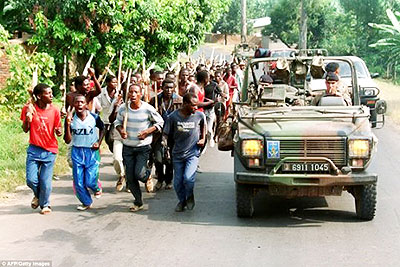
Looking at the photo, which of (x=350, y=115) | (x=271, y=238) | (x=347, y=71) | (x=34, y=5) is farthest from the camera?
(x=347, y=71)

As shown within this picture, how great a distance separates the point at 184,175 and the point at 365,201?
2079 millimetres

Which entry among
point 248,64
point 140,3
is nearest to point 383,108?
point 248,64

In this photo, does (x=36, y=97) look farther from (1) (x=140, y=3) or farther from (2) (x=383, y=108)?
(1) (x=140, y=3)

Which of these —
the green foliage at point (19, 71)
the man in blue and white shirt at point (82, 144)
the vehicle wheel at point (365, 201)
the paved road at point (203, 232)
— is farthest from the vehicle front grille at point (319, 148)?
the green foliage at point (19, 71)

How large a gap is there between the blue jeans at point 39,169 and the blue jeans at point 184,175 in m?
1.48

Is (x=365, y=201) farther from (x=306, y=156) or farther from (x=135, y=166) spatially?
(x=135, y=166)

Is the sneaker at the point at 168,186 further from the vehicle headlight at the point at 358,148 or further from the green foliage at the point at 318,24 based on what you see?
the green foliage at the point at 318,24

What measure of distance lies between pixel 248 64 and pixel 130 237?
337 centimetres

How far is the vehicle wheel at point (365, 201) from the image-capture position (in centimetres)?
715

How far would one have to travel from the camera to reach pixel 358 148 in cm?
699

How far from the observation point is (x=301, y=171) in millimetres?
7000

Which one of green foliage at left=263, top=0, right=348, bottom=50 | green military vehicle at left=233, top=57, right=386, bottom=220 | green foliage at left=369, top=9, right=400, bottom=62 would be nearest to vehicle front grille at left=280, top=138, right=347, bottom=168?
green military vehicle at left=233, top=57, right=386, bottom=220

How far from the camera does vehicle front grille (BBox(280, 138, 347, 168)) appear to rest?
6992mm

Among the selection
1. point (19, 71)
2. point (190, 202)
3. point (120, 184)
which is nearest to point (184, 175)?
point (190, 202)
